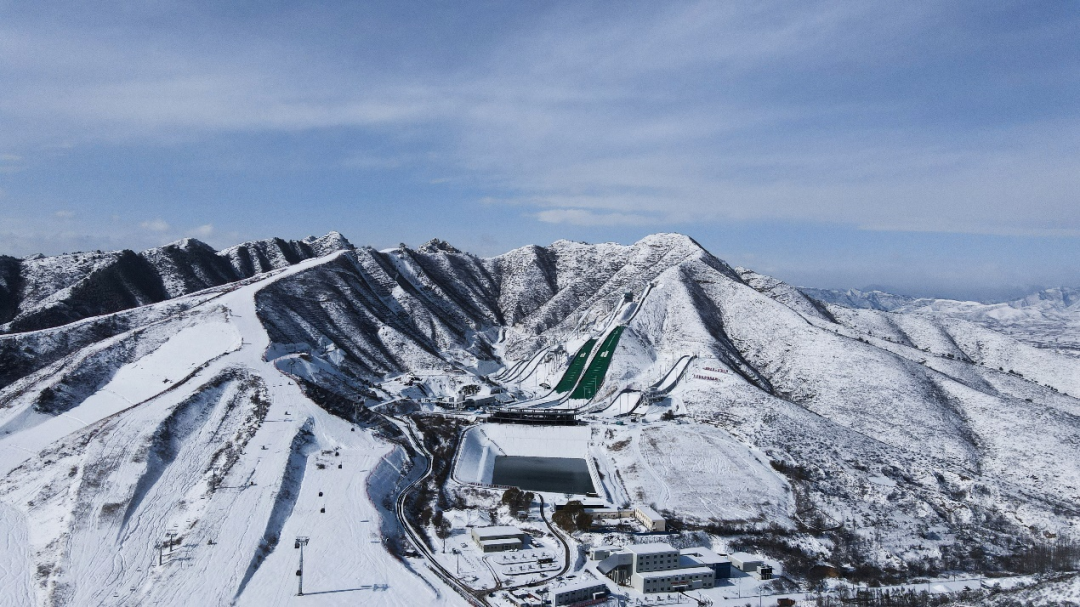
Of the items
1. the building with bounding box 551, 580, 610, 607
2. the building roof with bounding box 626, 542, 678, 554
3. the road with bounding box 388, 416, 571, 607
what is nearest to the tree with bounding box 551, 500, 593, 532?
the road with bounding box 388, 416, 571, 607

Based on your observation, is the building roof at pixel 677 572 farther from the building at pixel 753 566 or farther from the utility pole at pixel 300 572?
the utility pole at pixel 300 572

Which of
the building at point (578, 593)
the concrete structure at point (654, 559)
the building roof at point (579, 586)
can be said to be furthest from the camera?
the concrete structure at point (654, 559)

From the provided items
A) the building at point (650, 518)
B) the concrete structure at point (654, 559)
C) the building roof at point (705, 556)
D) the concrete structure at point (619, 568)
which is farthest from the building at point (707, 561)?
the concrete structure at point (619, 568)

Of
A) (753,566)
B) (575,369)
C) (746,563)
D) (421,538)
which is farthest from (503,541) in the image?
(575,369)

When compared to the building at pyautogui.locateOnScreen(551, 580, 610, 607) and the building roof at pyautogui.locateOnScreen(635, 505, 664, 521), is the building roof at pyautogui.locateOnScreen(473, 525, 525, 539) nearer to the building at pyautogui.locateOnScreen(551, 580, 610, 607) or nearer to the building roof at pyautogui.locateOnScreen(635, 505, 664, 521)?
the building at pyautogui.locateOnScreen(551, 580, 610, 607)

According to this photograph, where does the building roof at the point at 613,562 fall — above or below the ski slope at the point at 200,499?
below

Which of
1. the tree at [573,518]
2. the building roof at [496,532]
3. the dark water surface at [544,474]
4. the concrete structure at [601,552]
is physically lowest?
the concrete structure at [601,552]

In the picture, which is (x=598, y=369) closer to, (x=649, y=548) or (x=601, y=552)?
(x=601, y=552)

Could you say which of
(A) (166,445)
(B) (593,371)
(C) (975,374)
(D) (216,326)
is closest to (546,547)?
(A) (166,445)
